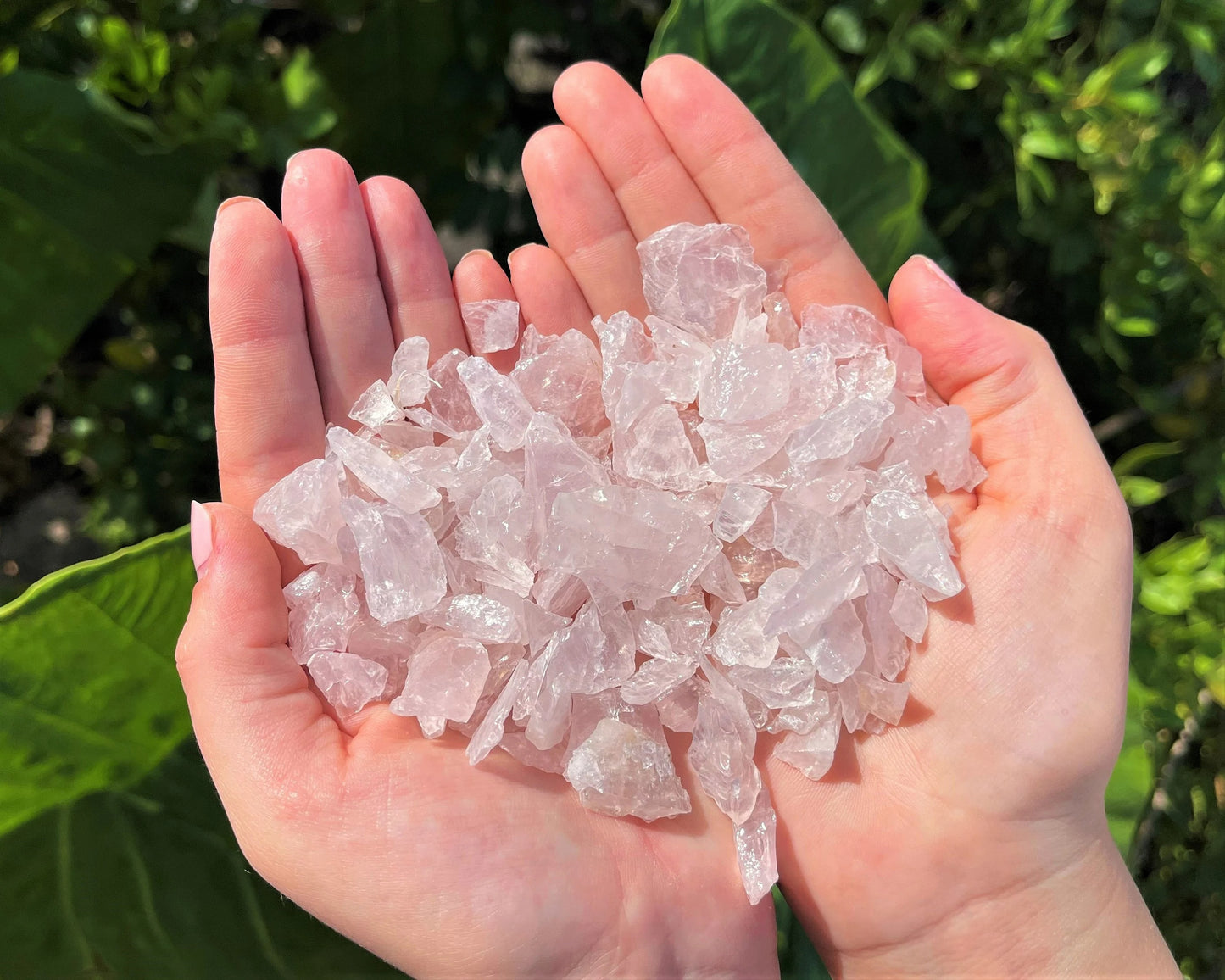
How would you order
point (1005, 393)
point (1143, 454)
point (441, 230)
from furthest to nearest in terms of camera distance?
point (441, 230) < point (1143, 454) < point (1005, 393)

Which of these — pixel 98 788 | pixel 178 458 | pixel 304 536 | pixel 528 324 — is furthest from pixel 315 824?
pixel 178 458

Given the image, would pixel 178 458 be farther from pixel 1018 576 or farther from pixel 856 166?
pixel 1018 576

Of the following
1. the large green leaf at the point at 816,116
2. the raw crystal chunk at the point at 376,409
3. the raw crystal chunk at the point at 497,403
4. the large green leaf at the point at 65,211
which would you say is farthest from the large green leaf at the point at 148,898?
the large green leaf at the point at 816,116

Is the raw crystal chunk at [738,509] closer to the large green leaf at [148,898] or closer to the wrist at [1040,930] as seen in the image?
the wrist at [1040,930]

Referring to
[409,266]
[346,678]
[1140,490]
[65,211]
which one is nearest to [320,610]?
[346,678]

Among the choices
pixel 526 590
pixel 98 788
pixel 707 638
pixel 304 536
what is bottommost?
pixel 98 788

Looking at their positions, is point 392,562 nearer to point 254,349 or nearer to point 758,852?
point 254,349
